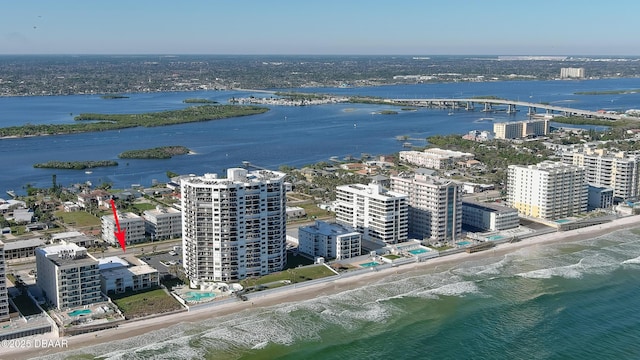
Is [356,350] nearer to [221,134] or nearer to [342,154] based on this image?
[342,154]

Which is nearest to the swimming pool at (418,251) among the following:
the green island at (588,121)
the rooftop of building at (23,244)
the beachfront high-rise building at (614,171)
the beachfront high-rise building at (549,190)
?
the beachfront high-rise building at (549,190)

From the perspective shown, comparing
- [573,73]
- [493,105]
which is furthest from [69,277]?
[573,73]

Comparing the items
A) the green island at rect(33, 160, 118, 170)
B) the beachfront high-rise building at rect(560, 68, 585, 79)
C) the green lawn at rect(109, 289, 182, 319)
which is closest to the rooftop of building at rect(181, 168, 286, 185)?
the green lawn at rect(109, 289, 182, 319)

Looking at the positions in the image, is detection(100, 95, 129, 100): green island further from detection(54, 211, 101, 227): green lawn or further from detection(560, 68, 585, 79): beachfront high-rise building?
detection(560, 68, 585, 79): beachfront high-rise building

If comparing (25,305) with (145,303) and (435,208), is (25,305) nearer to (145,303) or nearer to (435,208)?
(145,303)

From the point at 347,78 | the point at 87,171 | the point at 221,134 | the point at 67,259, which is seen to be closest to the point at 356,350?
the point at 67,259

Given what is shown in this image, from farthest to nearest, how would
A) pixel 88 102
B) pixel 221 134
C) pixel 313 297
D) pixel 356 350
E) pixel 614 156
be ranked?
1. pixel 88 102
2. pixel 221 134
3. pixel 614 156
4. pixel 313 297
5. pixel 356 350
